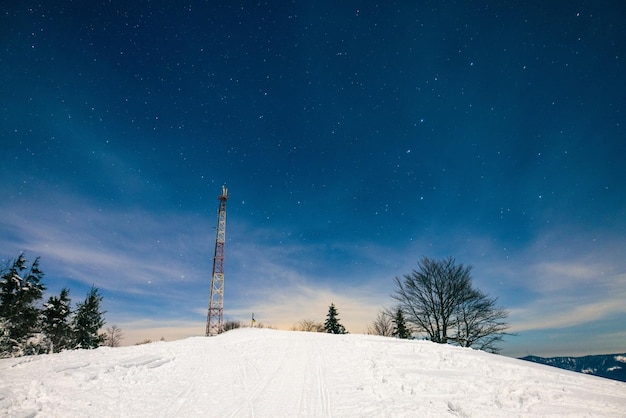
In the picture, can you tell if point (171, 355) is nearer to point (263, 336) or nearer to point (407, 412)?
point (263, 336)

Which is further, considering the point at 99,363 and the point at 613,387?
the point at 99,363

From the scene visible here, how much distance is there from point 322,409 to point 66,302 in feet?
143

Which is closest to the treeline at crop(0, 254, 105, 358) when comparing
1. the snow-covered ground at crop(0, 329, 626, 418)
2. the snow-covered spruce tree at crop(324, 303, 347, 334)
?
the snow-covered ground at crop(0, 329, 626, 418)

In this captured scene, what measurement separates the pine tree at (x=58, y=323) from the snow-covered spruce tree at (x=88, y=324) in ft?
2.61

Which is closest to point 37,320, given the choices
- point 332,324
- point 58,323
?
point 58,323

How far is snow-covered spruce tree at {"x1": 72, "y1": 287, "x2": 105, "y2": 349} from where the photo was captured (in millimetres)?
35469

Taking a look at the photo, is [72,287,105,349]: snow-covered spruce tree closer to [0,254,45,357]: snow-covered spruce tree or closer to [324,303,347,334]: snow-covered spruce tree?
[0,254,45,357]: snow-covered spruce tree

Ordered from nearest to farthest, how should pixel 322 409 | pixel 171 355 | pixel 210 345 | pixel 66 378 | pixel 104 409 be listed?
pixel 104 409 → pixel 322 409 → pixel 66 378 → pixel 171 355 → pixel 210 345

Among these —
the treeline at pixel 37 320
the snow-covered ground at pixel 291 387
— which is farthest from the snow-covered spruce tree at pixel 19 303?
the snow-covered ground at pixel 291 387

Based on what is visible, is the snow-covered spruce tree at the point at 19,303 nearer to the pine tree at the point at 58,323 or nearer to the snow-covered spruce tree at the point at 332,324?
the pine tree at the point at 58,323

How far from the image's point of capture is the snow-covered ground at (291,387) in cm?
626

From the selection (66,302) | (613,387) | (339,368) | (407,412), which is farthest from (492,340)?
(66,302)

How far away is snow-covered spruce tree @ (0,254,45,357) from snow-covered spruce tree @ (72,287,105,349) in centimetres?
641

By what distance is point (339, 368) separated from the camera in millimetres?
10328
